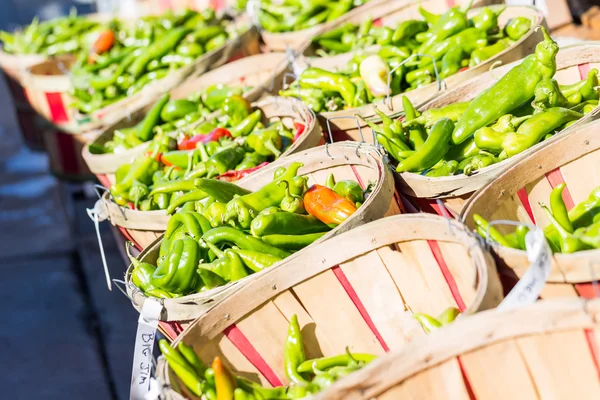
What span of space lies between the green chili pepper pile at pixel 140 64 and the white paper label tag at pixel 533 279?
3.81 meters

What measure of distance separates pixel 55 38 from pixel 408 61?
4290 mm

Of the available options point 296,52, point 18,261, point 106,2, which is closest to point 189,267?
point 296,52

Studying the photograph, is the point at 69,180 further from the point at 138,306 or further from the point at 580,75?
the point at 580,75

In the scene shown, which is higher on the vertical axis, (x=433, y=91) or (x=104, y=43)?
(x=433, y=91)

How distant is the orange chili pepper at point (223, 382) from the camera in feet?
6.41

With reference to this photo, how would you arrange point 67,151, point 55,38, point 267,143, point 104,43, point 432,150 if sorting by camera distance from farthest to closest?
point 55,38 < point 104,43 < point 67,151 < point 267,143 < point 432,150

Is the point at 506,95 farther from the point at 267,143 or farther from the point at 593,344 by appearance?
the point at 593,344

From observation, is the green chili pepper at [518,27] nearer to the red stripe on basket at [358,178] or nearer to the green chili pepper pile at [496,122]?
the green chili pepper pile at [496,122]

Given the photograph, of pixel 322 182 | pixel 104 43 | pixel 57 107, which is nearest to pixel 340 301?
pixel 322 182

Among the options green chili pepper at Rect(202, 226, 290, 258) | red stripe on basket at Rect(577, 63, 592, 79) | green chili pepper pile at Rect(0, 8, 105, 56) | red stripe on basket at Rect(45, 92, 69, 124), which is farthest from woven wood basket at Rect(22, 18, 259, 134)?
red stripe on basket at Rect(577, 63, 592, 79)

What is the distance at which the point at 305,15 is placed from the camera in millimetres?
5195

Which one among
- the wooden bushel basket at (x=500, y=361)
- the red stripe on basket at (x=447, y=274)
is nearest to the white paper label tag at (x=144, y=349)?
the wooden bushel basket at (x=500, y=361)

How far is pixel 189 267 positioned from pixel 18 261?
14.2 feet

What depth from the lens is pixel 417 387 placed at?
1672 mm
